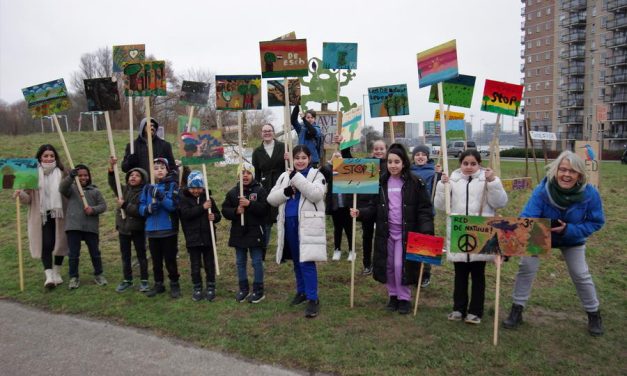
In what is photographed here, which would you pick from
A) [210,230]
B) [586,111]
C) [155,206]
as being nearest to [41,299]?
[155,206]

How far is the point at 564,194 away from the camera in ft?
15.0

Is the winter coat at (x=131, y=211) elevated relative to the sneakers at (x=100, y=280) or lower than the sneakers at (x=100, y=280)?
elevated

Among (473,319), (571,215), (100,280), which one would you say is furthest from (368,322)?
(100,280)

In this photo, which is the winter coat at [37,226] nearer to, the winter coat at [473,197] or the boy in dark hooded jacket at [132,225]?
the boy in dark hooded jacket at [132,225]

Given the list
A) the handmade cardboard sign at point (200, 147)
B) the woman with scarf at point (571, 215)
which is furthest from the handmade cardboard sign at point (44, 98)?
the woman with scarf at point (571, 215)

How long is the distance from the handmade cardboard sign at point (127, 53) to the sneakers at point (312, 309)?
441 cm

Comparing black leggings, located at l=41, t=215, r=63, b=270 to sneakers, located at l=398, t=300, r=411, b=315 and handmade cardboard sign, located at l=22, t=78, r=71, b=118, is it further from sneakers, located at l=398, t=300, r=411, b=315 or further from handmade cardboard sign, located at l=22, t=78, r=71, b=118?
sneakers, located at l=398, t=300, r=411, b=315

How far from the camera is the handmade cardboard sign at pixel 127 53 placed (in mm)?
6879

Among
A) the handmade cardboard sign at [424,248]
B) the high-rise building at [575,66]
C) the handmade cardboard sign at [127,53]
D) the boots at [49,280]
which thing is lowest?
the boots at [49,280]

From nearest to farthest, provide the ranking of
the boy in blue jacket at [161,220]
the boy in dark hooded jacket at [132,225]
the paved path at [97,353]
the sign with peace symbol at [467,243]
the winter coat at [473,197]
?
Answer: 1. the paved path at [97,353]
2. the sign with peace symbol at [467,243]
3. the winter coat at [473,197]
4. the boy in blue jacket at [161,220]
5. the boy in dark hooded jacket at [132,225]

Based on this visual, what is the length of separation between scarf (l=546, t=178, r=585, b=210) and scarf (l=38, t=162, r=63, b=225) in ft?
20.7

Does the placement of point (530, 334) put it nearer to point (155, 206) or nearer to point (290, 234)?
point (290, 234)

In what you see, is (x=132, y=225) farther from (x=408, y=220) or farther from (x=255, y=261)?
(x=408, y=220)

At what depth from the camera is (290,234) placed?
18.3 ft
